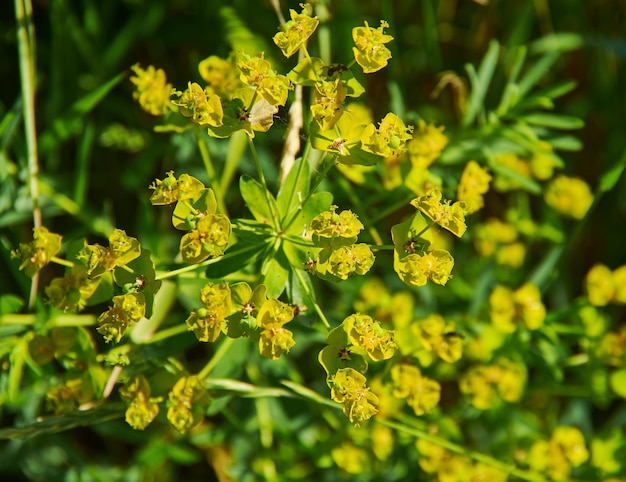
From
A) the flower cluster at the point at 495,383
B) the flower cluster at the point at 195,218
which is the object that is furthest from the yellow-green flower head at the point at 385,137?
the flower cluster at the point at 495,383

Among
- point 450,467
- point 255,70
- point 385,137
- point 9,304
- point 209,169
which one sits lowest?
point 450,467

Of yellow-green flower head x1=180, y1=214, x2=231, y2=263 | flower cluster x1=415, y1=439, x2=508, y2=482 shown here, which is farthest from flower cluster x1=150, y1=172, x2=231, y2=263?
flower cluster x1=415, y1=439, x2=508, y2=482

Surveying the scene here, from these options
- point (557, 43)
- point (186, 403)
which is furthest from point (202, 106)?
point (557, 43)

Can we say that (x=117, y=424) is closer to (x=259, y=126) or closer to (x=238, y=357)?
(x=238, y=357)

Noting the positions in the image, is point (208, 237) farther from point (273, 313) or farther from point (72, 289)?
point (72, 289)

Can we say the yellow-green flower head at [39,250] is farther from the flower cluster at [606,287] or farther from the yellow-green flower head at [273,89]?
the flower cluster at [606,287]
